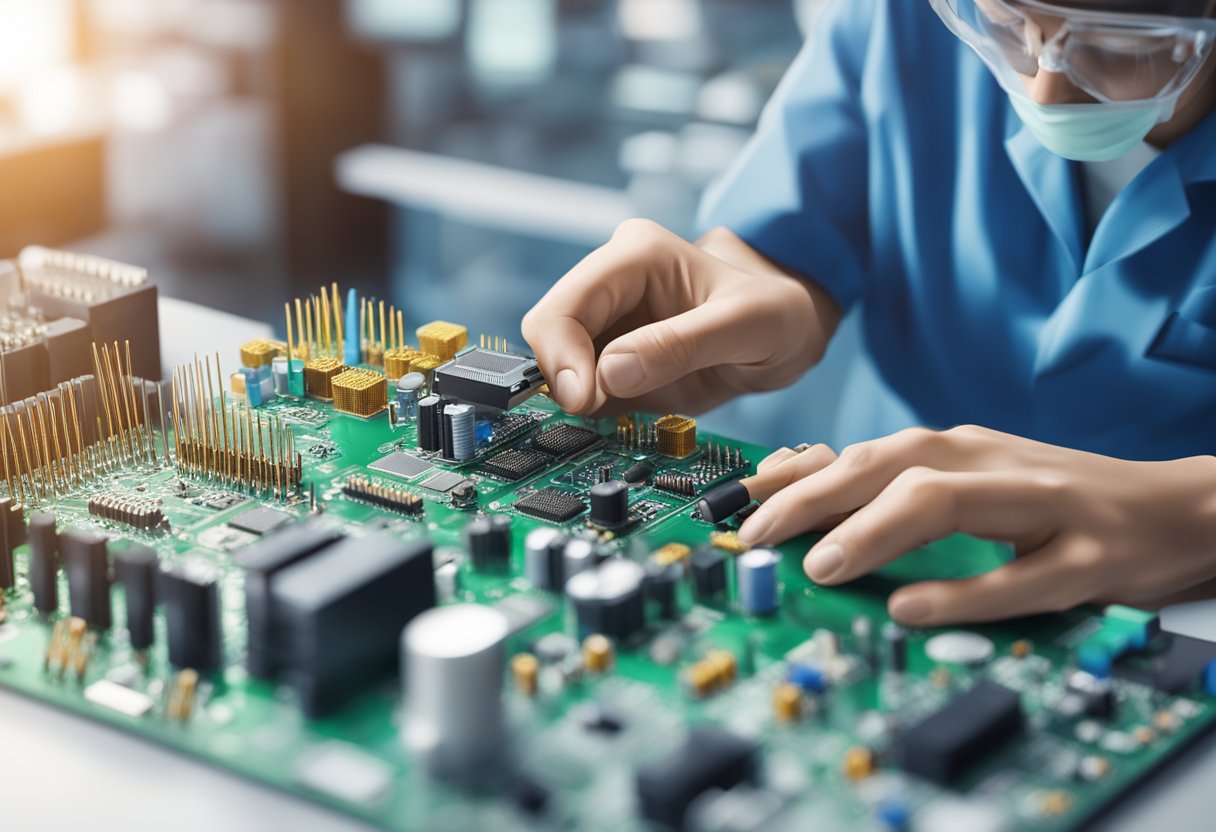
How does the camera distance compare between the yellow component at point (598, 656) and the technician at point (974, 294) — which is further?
the technician at point (974, 294)

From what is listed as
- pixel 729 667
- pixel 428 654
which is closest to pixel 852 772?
pixel 729 667

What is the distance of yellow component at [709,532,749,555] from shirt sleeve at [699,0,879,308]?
144 cm

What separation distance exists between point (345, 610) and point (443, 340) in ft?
4.68

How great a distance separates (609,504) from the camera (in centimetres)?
306

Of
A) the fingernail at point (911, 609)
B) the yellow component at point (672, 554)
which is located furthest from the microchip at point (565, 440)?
the fingernail at point (911, 609)

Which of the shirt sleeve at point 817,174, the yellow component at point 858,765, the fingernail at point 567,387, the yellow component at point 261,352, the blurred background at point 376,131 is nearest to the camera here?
the yellow component at point 858,765

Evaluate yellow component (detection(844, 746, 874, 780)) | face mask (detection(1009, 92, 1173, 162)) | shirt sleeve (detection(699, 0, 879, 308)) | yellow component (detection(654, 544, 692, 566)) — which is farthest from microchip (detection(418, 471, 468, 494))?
face mask (detection(1009, 92, 1173, 162))

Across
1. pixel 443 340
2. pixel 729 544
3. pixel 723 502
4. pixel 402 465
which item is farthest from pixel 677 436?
pixel 443 340

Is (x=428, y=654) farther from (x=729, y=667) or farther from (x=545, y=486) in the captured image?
(x=545, y=486)

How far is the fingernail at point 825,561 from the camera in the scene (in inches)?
111

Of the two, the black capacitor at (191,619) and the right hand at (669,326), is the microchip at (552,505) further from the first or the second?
the black capacitor at (191,619)

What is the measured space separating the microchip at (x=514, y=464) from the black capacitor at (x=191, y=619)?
830 mm

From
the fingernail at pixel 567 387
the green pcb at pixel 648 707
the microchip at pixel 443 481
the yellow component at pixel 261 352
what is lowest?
the green pcb at pixel 648 707

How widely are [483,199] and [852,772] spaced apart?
5272 millimetres
